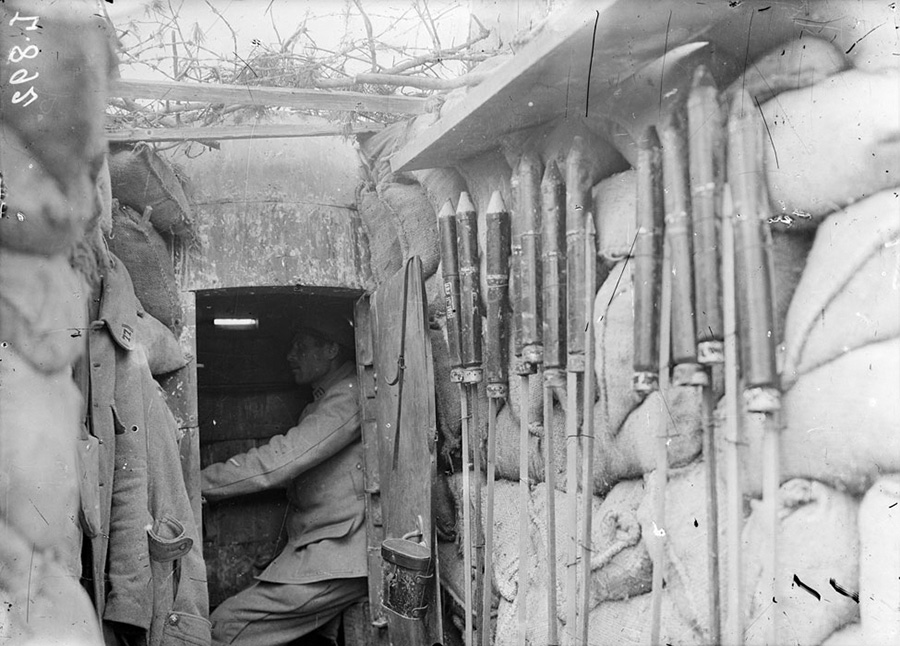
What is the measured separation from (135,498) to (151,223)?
1.19 meters

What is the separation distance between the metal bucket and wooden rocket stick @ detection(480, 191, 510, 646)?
241mm

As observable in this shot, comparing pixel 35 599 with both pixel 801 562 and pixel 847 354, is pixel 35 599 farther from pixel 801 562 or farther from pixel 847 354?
pixel 847 354

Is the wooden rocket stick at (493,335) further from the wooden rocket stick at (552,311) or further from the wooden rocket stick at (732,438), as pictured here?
the wooden rocket stick at (732,438)

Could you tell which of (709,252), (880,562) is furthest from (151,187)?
(880,562)

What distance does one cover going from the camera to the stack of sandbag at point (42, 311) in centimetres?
206

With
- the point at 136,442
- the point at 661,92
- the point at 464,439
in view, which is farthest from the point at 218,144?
the point at 661,92

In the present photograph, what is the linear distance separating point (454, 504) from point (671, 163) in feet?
6.12

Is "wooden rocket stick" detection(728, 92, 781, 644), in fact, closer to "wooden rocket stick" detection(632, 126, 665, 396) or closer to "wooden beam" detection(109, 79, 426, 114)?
"wooden rocket stick" detection(632, 126, 665, 396)

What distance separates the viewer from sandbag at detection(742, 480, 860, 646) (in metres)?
1.59

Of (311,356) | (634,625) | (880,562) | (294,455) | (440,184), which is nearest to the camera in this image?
(880,562)

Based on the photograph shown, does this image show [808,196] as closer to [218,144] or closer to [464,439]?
[464,439]

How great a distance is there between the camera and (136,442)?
276 centimetres

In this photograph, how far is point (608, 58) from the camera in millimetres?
2047

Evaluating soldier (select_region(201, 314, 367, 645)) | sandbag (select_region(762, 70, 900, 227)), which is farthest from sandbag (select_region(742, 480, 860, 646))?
soldier (select_region(201, 314, 367, 645))
